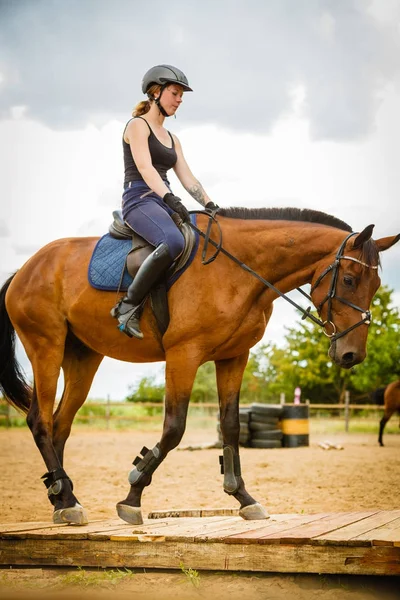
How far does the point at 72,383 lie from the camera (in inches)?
236

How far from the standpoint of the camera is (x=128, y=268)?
5.24 metres

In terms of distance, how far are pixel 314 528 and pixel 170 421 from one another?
1.22m

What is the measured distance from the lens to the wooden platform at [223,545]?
400 cm

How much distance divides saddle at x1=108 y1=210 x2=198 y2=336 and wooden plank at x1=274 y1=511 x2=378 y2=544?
5.50ft

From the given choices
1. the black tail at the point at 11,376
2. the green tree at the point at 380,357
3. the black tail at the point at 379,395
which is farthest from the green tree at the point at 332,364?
the black tail at the point at 11,376

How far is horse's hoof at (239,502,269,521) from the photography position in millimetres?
5285

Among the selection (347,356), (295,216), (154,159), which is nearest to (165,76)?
(154,159)

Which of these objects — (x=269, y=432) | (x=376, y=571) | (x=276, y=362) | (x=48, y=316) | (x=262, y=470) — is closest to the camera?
(x=376, y=571)

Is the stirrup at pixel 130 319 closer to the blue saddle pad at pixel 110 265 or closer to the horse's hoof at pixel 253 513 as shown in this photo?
the blue saddle pad at pixel 110 265

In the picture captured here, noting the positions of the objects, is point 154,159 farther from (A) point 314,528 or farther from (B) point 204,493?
(B) point 204,493

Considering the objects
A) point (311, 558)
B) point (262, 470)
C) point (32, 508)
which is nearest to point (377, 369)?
point (262, 470)

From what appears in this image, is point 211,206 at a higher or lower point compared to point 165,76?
lower

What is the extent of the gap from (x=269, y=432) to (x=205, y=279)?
44.7 ft

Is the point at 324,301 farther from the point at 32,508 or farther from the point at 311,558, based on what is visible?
the point at 32,508
